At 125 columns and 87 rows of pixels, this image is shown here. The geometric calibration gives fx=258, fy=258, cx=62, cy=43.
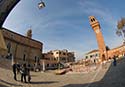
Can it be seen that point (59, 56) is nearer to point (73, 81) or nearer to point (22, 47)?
point (22, 47)

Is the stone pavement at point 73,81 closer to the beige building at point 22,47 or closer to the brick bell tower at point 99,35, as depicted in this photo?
the beige building at point 22,47

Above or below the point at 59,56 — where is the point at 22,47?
above

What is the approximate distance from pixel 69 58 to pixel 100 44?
2587 centimetres

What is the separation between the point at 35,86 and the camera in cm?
1812

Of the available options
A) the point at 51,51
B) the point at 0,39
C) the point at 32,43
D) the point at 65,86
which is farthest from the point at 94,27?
the point at 0,39

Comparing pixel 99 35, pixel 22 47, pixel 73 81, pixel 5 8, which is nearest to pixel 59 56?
pixel 99 35

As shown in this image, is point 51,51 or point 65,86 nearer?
point 65,86

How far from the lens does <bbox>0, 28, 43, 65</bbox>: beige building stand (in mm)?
50562

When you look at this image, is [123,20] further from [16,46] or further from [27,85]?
[27,85]

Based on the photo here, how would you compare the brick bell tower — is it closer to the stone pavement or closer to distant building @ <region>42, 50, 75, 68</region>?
distant building @ <region>42, 50, 75, 68</region>

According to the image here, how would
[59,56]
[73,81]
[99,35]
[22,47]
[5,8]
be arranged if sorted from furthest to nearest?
1. [59,56]
2. [99,35]
3. [22,47]
4. [73,81]
5. [5,8]

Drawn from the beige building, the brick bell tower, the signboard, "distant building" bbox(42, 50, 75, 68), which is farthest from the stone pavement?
"distant building" bbox(42, 50, 75, 68)

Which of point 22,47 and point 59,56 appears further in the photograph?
point 59,56

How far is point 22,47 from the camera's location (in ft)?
183
